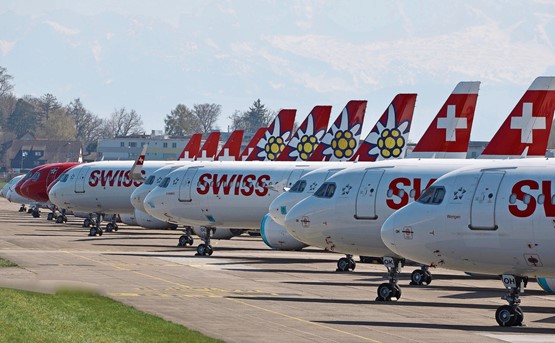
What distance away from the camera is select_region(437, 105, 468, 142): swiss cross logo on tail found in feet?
180

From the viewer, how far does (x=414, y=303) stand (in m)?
40.0

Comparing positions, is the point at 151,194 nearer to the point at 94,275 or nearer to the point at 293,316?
the point at 94,275

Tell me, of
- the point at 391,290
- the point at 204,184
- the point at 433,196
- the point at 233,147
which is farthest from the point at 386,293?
the point at 233,147

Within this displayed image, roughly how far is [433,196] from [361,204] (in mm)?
8689

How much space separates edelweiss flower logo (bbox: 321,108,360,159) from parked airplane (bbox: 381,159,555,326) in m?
34.0

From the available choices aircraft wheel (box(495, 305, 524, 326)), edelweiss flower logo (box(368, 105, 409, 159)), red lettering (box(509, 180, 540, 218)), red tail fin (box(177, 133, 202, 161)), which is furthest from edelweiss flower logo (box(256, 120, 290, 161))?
aircraft wheel (box(495, 305, 524, 326))

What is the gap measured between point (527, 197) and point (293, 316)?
268 inches

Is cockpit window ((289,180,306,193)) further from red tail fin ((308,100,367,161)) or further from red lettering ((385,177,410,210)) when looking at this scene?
red tail fin ((308,100,367,161))

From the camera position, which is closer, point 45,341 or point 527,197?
point 45,341

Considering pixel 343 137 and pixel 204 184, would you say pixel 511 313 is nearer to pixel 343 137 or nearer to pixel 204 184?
pixel 204 184

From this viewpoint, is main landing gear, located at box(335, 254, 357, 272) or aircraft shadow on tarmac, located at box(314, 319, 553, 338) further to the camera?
main landing gear, located at box(335, 254, 357, 272)

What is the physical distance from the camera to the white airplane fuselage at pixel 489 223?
113 ft

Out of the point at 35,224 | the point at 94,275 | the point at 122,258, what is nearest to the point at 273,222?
the point at 122,258

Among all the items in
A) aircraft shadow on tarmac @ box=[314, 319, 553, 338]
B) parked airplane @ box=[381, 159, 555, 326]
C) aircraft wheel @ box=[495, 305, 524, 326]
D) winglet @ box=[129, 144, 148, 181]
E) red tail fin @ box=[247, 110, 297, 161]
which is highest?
red tail fin @ box=[247, 110, 297, 161]
